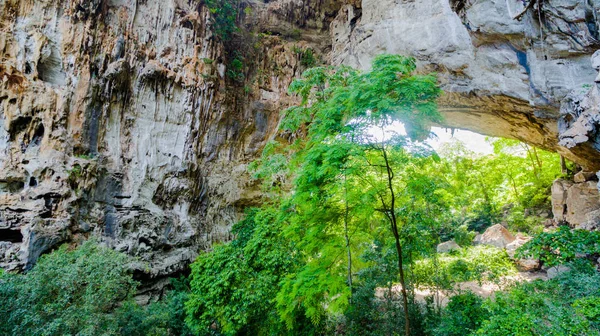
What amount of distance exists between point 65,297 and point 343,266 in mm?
6256

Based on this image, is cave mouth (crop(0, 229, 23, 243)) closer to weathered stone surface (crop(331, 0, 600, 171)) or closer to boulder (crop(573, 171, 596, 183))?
weathered stone surface (crop(331, 0, 600, 171))

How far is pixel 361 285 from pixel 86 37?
1419 centimetres

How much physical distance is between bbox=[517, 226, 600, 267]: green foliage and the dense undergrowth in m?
0.02

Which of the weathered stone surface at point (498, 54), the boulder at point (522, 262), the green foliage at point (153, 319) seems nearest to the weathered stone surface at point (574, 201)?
the boulder at point (522, 262)

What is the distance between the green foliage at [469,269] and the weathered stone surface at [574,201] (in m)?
5.24

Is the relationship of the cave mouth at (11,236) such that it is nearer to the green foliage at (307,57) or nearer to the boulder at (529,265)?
the green foliage at (307,57)

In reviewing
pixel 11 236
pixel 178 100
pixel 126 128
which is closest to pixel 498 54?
pixel 178 100

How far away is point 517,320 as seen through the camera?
3.35 meters

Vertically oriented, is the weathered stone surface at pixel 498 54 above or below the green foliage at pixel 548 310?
above

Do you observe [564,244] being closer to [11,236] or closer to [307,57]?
[11,236]

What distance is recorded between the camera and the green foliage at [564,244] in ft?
14.5

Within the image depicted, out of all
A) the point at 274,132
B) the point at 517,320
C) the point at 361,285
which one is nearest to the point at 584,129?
the point at 517,320

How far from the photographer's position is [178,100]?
1355cm

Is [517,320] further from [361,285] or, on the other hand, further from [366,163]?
[361,285]
